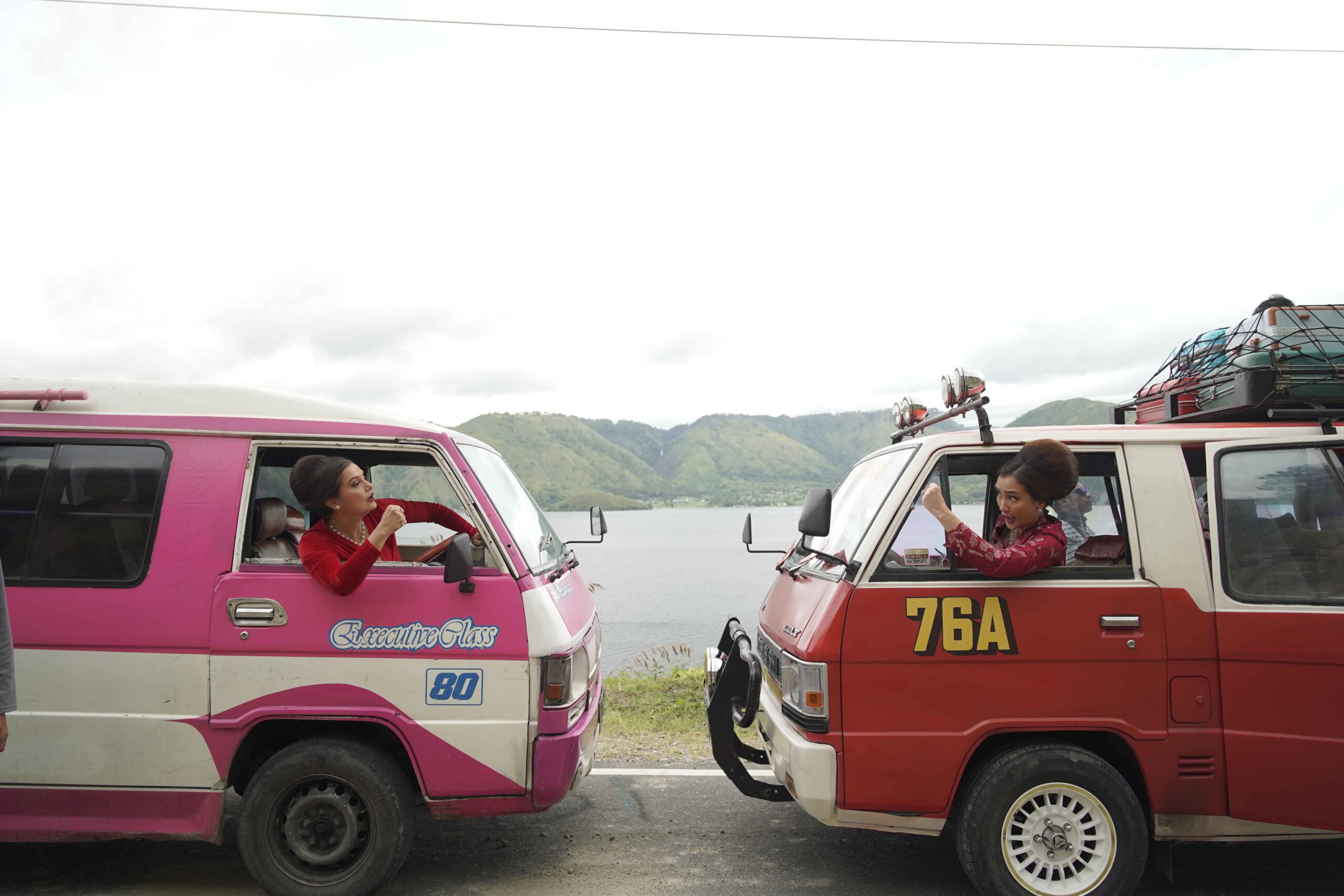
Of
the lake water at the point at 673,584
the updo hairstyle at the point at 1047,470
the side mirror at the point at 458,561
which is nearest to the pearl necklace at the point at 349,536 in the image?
the side mirror at the point at 458,561

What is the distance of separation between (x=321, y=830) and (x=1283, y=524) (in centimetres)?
479

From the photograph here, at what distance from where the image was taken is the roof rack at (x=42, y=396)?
4.19 m

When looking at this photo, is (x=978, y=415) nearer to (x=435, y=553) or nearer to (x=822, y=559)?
(x=822, y=559)

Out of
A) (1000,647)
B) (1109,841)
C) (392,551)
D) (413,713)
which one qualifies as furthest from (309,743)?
(1109,841)

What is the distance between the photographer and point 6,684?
10.8 feet

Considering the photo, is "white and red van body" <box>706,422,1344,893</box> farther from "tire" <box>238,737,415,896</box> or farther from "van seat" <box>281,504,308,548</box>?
"van seat" <box>281,504,308,548</box>

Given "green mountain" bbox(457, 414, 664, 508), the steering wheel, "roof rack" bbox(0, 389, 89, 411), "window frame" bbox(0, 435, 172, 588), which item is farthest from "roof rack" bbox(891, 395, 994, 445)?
"green mountain" bbox(457, 414, 664, 508)

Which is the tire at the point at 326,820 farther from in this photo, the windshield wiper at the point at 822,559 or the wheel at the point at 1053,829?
the wheel at the point at 1053,829

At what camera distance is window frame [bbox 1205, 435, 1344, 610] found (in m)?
3.85

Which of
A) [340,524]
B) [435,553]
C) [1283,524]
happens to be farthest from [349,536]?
[1283,524]

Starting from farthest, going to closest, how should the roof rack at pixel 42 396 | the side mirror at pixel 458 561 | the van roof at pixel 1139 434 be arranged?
the roof rack at pixel 42 396 → the van roof at pixel 1139 434 → the side mirror at pixel 458 561

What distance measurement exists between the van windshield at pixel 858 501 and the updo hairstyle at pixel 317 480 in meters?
2.44

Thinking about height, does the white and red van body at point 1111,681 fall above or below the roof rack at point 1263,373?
below

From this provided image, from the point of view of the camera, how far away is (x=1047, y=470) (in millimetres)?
3953
